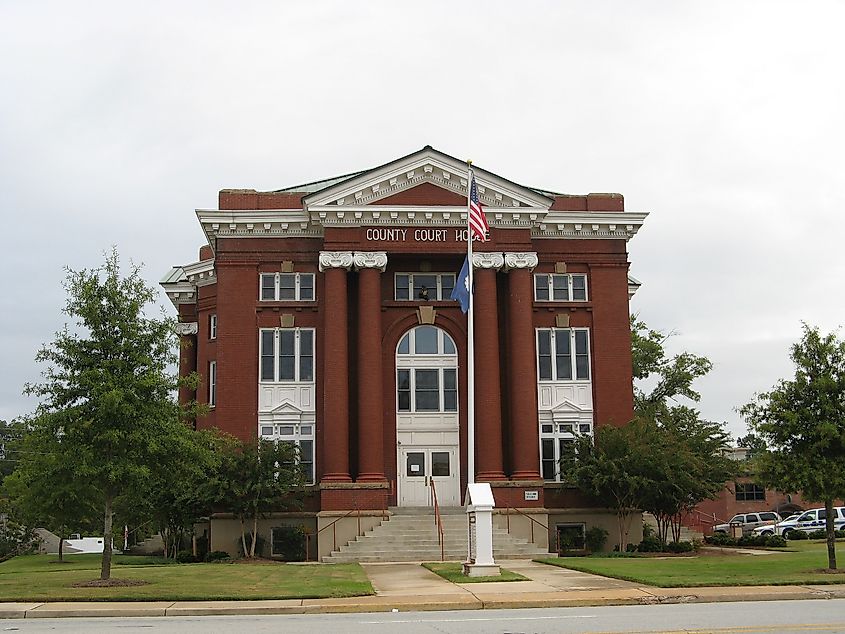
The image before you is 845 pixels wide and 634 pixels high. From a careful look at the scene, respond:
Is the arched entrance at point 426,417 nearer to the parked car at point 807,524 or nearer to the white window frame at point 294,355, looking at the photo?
the white window frame at point 294,355

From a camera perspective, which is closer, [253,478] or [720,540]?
[253,478]

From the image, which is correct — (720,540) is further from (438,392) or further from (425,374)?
(425,374)

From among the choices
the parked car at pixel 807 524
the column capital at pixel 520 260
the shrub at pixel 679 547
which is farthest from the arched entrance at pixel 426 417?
the parked car at pixel 807 524

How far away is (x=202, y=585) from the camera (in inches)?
906

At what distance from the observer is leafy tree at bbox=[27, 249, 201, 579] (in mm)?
23391

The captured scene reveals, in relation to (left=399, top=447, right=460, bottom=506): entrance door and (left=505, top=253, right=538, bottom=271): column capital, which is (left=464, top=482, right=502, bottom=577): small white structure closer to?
(left=399, top=447, right=460, bottom=506): entrance door

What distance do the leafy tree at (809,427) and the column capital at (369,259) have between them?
16.8 meters

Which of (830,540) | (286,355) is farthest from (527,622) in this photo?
(286,355)

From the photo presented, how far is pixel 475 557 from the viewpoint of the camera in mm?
25266

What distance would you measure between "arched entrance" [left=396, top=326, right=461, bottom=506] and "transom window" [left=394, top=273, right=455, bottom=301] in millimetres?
1348

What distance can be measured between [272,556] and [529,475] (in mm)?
9947

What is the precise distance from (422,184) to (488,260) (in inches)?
157

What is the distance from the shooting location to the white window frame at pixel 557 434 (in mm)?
40750

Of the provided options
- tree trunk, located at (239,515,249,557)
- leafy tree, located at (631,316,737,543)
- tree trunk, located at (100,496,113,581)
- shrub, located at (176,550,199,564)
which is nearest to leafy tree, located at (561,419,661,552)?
leafy tree, located at (631,316,737,543)
